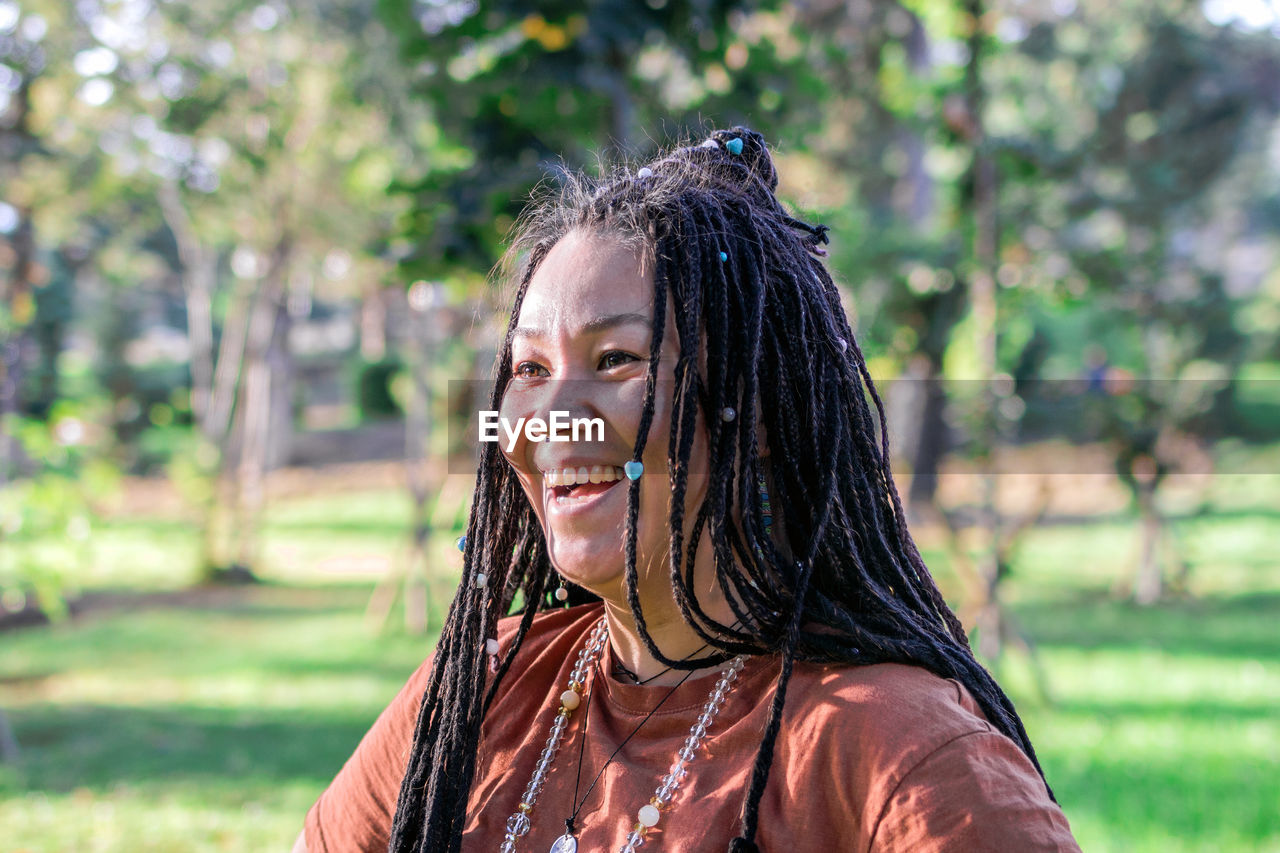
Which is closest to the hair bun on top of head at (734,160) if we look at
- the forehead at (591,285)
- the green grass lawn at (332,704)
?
the forehead at (591,285)

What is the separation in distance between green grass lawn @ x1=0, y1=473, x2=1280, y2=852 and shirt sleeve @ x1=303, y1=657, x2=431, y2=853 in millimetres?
327

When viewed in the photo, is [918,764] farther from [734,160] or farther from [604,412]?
[734,160]

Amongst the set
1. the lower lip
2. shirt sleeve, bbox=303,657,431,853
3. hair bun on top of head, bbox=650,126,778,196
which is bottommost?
shirt sleeve, bbox=303,657,431,853

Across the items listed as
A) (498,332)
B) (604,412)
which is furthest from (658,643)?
(498,332)

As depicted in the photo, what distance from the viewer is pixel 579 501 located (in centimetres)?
152

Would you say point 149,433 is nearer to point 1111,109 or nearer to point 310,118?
point 310,118

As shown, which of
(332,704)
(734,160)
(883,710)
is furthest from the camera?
(332,704)

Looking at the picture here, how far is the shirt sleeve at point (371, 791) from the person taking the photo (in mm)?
1746

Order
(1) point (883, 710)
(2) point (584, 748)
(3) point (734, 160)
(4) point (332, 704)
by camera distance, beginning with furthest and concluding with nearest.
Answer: (4) point (332, 704) < (3) point (734, 160) < (2) point (584, 748) < (1) point (883, 710)

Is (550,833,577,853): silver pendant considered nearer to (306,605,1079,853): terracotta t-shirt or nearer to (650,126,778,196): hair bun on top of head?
(306,605,1079,853): terracotta t-shirt

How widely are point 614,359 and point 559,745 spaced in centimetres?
58

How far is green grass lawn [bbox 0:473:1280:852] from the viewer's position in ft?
16.4

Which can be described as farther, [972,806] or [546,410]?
[546,410]
